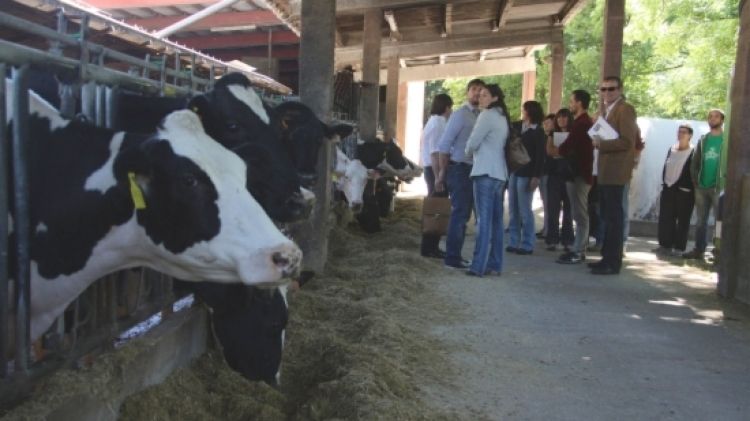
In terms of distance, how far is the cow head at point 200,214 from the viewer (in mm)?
2750

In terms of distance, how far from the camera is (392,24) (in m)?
16.0

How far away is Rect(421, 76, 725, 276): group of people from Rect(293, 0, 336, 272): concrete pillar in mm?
1510

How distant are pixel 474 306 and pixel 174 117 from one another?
157 inches

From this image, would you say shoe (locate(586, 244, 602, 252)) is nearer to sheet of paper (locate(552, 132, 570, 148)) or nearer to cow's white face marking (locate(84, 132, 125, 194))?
sheet of paper (locate(552, 132, 570, 148))

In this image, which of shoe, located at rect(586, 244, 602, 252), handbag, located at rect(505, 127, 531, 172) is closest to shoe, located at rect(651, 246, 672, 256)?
shoe, located at rect(586, 244, 602, 252)

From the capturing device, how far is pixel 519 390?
4312 millimetres

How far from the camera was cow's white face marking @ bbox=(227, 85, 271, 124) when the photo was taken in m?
4.96

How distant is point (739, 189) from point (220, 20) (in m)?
13.5

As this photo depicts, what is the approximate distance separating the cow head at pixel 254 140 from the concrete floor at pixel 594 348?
152 cm

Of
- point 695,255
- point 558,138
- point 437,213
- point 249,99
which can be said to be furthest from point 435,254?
point 249,99

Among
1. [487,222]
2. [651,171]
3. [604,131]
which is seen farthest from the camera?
[651,171]

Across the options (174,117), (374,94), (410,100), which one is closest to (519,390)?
(174,117)

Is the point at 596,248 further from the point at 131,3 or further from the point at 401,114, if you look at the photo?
the point at 401,114

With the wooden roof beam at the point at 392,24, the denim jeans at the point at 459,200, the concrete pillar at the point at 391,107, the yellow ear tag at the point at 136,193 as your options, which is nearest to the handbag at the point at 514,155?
the denim jeans at the point at 459,200
